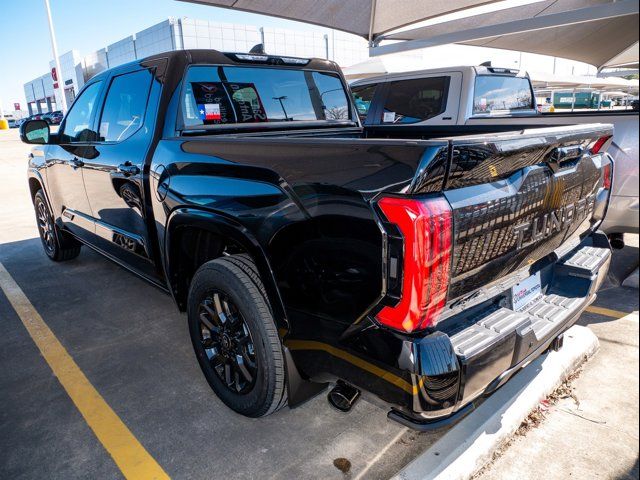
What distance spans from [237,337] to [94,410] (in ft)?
3.41

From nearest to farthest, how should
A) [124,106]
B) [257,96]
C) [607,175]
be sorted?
1. [607,175]
2. [257,96]
3. [124,106]

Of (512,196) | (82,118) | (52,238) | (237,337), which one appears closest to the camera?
(512,196)

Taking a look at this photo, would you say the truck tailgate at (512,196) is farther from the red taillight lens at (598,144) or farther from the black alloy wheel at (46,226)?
the black alloy wheel at (46,226)

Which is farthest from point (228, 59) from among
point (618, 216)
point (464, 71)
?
point (464, 71)

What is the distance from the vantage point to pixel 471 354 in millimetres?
1627

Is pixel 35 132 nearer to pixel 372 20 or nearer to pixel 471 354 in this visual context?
pixel 471 354

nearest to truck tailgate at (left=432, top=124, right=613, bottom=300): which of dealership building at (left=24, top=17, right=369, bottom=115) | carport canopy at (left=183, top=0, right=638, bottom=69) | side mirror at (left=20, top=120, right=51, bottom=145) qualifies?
side mirror at (left=20, top=120, right=51, bottom=145)

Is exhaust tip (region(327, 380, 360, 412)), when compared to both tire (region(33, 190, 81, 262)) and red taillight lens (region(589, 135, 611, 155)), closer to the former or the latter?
red taillight lens (region(589, 135, 611, 155))

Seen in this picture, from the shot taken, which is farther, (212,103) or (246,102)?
(246,102)

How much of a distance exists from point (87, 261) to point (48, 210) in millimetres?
776

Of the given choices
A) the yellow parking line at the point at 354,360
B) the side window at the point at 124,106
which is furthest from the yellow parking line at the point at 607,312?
the side window at the point at 124,106

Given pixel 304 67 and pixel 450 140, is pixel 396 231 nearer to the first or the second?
pixel 450 140

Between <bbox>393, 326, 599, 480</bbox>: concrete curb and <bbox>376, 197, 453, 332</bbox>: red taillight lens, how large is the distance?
0.88m

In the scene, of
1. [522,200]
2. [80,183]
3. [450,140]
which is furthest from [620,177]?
[80,183]
